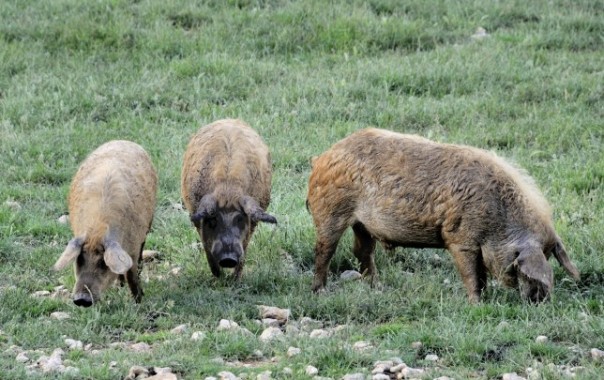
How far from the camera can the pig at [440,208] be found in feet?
29.3

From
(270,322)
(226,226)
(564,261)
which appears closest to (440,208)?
(564,261)

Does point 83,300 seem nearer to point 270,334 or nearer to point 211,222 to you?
point 211,222

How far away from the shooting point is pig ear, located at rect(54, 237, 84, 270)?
8.69 meters

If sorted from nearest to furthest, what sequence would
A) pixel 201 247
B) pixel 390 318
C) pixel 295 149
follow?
pixel 390 318, pixel 201 247, pixel 295 149

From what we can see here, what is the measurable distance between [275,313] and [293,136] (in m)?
4.39

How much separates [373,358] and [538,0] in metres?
10.0

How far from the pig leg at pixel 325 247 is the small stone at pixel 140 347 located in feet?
6.19

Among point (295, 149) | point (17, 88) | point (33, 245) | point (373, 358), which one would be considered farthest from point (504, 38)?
point (373, 358)

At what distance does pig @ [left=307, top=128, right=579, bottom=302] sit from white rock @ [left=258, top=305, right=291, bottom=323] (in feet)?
2.73

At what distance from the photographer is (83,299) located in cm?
878

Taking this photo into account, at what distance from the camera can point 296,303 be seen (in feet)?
29.6

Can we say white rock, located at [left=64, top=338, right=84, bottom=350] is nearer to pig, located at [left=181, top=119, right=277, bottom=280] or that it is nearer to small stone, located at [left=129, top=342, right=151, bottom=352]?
small stone, located at [left=129, top=342, right=151, bottom=352]

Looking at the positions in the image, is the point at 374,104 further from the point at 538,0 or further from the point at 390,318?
the point at 390,318

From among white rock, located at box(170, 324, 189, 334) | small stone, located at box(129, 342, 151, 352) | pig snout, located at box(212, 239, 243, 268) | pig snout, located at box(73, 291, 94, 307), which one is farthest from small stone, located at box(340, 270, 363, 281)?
small stone, located at box(129, 342, 151, 352)
